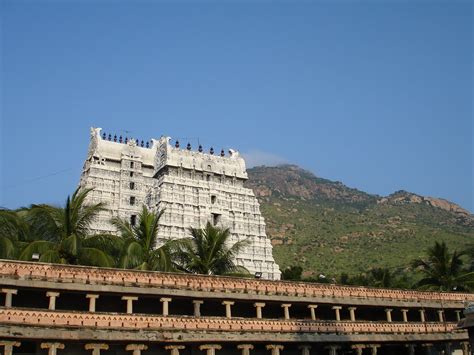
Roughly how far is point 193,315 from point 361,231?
4031 inches

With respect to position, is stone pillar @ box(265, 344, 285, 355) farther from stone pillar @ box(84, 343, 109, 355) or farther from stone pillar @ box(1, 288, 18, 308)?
stone pillar @ box(1, 288, 18, 308)

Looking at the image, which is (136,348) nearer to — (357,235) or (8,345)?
(8,345)

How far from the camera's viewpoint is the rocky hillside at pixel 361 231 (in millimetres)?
105988

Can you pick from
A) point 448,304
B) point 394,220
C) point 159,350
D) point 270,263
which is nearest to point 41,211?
point 159,350

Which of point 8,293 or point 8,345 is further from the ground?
point 8,293

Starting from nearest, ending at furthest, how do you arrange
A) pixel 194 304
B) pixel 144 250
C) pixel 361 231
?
pixel 194 304 → pixel 144 250 → pixel 361 231

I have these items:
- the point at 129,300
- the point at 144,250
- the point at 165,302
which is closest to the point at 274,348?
the point at 165,302

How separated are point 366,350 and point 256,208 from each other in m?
44.6

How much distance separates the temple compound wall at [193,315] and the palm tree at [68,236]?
10.3 ft

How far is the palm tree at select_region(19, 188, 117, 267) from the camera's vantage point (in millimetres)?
34469

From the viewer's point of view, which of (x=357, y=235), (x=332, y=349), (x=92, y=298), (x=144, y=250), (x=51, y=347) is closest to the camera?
(x=51, y=347)

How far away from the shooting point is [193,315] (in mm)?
33906

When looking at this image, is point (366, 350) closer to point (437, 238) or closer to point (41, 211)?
point (41, 211)

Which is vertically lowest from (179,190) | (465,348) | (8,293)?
(465,348)
